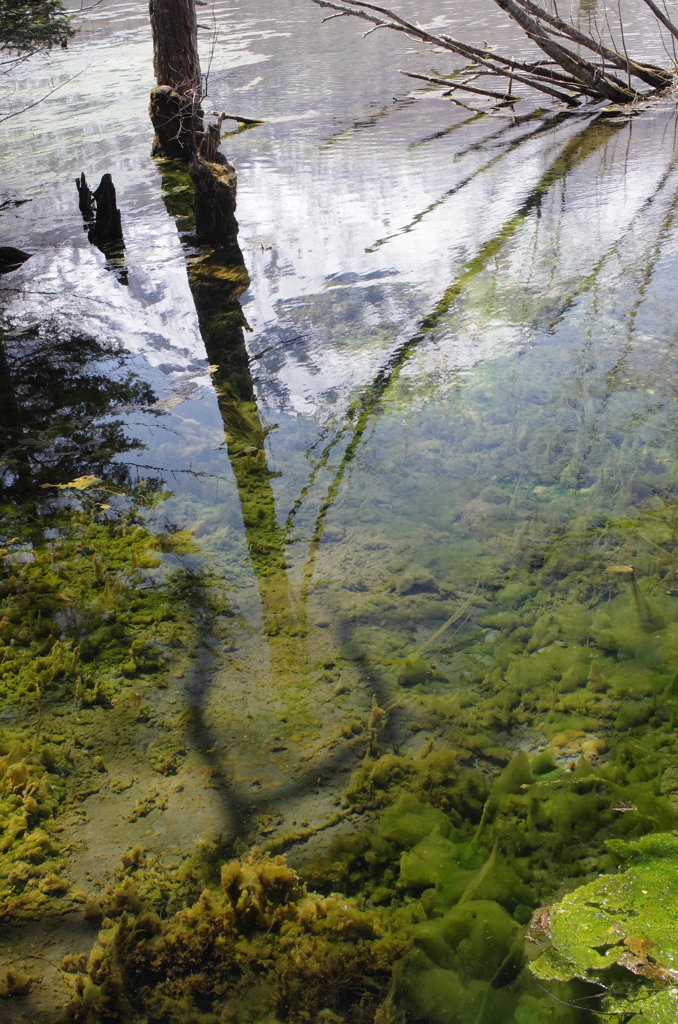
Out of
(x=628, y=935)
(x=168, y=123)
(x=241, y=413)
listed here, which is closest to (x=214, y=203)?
(x=241, y=413)

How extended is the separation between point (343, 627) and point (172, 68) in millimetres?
10047

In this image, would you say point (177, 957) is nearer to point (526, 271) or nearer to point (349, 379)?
point (349, 379)

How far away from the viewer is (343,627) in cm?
283

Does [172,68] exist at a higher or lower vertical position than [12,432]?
higher

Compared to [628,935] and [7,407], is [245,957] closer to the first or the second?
[628,935]

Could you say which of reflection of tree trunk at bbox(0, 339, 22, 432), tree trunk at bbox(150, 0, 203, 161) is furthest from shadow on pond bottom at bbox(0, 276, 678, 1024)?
tree trunk at bbox(150, 0, 203, 161)

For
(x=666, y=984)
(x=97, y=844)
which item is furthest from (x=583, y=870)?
(x=97, y=844)

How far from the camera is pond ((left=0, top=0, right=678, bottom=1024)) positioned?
1829 mm

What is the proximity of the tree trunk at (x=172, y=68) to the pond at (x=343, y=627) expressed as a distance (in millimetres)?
4509

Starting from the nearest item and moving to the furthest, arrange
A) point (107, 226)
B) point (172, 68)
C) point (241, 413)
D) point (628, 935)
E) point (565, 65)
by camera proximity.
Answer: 1. point (628, 935)
2. point (241, 413)
3. point (107, 226)
4. point (172, 68)
5. point (565, 65)

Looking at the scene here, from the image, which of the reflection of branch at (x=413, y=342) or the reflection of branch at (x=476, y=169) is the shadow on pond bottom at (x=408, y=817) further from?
the reflection of branch at (x=476, y=169)

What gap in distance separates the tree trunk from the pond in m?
4.51

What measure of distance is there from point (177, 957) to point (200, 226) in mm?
6395

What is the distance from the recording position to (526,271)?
5.58m
